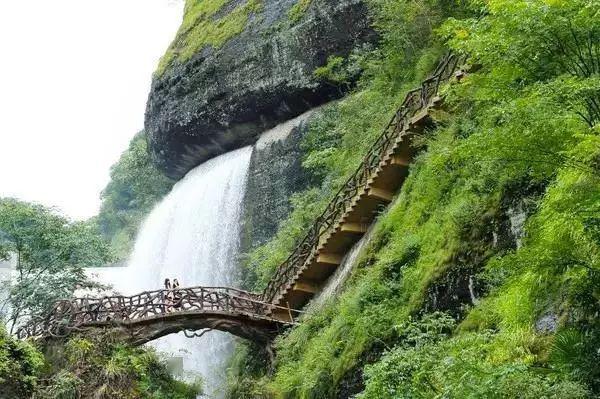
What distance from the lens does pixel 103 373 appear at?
48.5 feet

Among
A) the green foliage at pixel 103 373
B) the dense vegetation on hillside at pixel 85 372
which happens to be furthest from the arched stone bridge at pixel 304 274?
the dense vegetation on hillside at pixel 85 372

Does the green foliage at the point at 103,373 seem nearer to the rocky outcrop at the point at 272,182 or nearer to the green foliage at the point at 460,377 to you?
the rocky outcrop at the point at 272,182

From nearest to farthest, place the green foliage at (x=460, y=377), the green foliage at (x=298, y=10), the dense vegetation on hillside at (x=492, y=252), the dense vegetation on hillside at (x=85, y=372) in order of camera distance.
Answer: the green foliage at (x=460, y=377) < the dense vegetation on hillside at (x=492, y=252) < the dense vegetation on hillside at (x=85, y=372) < the green foliage at (x=298, y=10)

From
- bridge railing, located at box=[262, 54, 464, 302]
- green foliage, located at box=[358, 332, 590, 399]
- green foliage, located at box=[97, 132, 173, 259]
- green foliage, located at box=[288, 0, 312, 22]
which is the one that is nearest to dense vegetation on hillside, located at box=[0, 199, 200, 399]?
bridge railing, located at box=[262, 54, 464, 302]

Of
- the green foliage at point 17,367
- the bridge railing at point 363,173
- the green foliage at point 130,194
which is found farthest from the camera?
the green foliage at point 130,194

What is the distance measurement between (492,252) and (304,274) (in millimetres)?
8015

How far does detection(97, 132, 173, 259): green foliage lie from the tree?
15.9 m

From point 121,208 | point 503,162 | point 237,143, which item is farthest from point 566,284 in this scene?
point 121,208

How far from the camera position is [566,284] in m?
6.68

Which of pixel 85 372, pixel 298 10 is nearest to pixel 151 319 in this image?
pixel 85 372

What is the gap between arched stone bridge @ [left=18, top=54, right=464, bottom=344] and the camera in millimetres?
15508

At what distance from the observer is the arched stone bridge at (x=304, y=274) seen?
50.9 feet

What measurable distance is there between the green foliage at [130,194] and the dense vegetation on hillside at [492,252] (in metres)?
25.3

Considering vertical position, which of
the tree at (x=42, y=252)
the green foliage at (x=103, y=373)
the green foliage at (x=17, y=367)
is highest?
the tree at (x=42, y=252)
